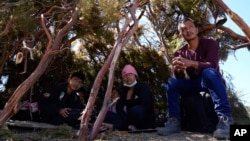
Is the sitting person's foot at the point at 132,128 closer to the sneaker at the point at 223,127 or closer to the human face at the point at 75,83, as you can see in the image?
the human face at the point at 75,83

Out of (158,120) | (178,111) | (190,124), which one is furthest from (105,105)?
(158,120)

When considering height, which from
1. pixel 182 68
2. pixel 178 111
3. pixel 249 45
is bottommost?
pixel 178 111

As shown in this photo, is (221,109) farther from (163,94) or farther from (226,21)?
(163,94)

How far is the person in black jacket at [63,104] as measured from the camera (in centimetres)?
344

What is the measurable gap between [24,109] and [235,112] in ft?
6.29

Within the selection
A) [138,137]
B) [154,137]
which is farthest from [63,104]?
[154,137]

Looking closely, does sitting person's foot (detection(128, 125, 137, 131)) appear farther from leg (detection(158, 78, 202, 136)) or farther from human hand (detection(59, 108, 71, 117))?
human hand (detection(59, 108, 71, 117))

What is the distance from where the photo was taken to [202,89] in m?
3.12

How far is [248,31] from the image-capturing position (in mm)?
3594

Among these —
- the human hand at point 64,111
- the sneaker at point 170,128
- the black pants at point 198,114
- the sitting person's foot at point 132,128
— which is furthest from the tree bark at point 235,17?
the human hand at point 64,111

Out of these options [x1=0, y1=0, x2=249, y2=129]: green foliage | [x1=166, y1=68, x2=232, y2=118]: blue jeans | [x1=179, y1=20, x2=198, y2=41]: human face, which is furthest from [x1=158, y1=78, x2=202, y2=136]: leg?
[x1=0, y1=0, x2=249, y2=129]: green foliage

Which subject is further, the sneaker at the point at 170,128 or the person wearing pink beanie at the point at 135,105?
the person wearing pink beanie at the point at 135,105

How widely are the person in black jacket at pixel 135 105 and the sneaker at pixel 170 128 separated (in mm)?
348

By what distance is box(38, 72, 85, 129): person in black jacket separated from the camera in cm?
344
